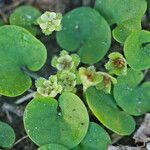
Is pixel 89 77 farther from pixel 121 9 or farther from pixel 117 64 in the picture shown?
pixel 121 9

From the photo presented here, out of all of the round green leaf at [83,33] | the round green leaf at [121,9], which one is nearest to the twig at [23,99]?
the round green leaf at [83,33]

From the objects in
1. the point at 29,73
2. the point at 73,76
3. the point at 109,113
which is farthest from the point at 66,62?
the point at 109,113

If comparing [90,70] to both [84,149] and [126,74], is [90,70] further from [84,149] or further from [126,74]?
[84,149]

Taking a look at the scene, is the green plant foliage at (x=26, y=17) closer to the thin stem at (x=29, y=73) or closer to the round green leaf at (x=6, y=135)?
the thin stem at (x=29, y=73)

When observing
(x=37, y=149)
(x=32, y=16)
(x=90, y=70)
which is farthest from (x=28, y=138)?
(x=32, y=16)

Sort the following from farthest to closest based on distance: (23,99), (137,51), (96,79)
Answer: (23,99)
(137,51)
(96,79)

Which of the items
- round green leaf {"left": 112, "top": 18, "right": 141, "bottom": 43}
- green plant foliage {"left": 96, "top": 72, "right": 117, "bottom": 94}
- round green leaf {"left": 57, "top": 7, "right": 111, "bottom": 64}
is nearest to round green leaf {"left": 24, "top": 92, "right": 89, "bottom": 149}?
green plant foliage {"left": 96, "top": 72, "right": 117, "bottom": 94}

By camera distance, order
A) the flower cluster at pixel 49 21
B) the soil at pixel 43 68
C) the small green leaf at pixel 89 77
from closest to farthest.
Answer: the small green leaf at pixel 89 77 < the flower cluster at pixel 49 21 < the soil at pixel 43 68

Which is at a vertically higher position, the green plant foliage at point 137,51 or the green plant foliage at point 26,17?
the green plant foliage at point 137,51
